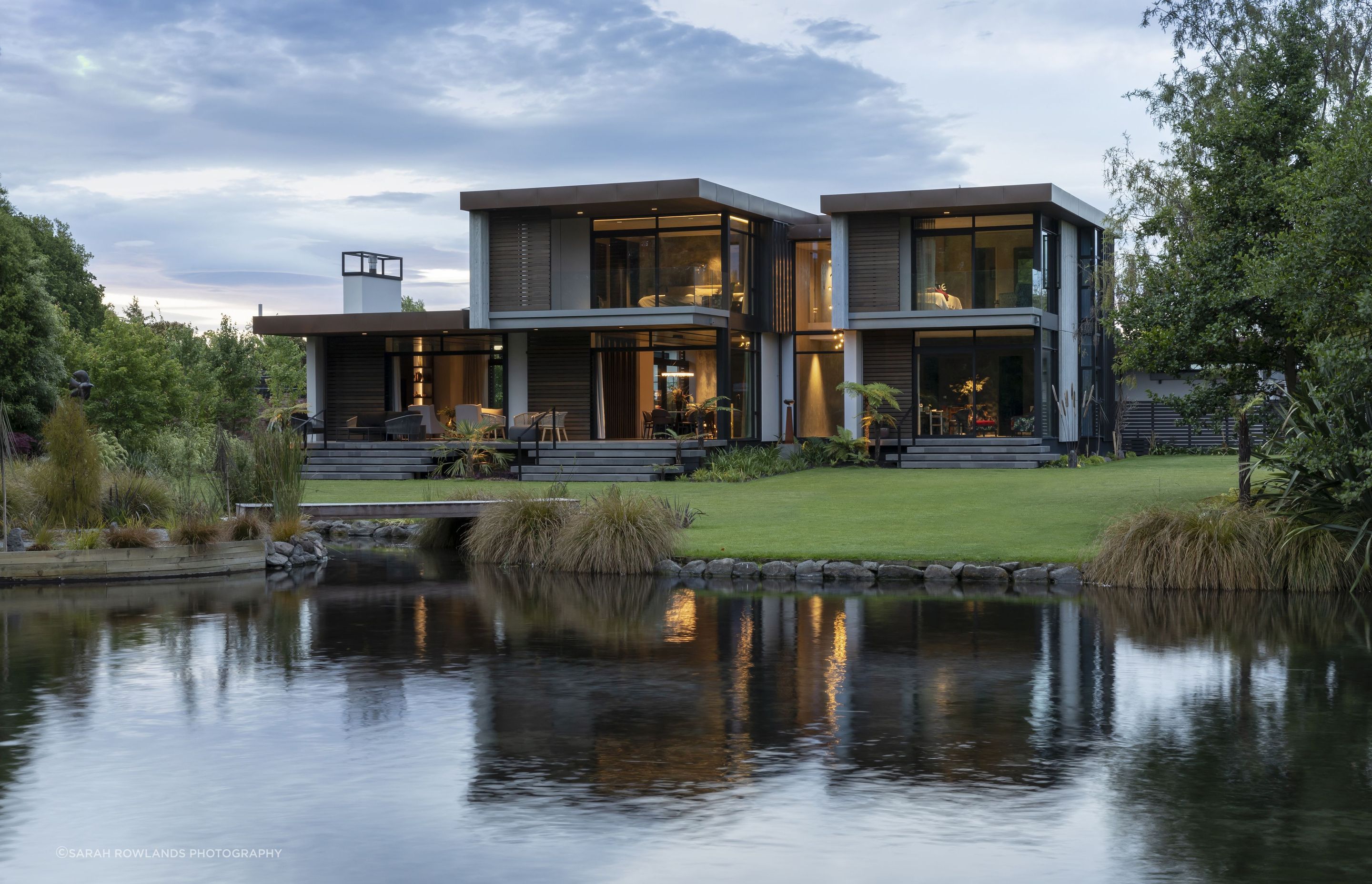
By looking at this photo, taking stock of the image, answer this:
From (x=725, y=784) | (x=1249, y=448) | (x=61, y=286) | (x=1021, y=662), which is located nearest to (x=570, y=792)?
(x=725, y=784)

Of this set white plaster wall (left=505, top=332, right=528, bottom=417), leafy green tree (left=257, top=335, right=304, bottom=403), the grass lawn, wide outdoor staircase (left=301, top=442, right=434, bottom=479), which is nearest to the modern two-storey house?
white plaster wall (left=505, top=332, right=528, bottom=417)

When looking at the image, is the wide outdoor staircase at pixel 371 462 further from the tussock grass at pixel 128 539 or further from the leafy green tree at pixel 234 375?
the leafy green tree at pixel 234 375

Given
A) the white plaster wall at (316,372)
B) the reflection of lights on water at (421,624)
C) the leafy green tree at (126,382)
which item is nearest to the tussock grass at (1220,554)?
the reflection of lights on water at (421,624)

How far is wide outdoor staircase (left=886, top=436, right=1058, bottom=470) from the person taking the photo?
99.8 ft

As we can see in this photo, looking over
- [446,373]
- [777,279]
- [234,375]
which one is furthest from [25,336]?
[777,279]

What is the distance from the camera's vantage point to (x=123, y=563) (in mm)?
15711

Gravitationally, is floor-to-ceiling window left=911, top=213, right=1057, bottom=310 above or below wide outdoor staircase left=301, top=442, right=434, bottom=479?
above

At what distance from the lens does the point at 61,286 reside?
171 ft

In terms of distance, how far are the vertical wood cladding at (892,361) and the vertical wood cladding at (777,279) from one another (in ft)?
7.61

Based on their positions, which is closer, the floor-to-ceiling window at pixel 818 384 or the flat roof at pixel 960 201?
the flat roof at pixel 960 201

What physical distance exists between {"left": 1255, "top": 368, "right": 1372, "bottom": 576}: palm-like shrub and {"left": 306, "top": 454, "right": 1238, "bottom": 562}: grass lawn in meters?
2.20

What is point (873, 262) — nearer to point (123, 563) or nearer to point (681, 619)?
point (123, 563)

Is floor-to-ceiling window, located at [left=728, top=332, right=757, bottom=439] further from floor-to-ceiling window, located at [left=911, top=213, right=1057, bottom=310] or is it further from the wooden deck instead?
the wooden deck

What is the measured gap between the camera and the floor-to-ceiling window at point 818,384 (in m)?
35.3
